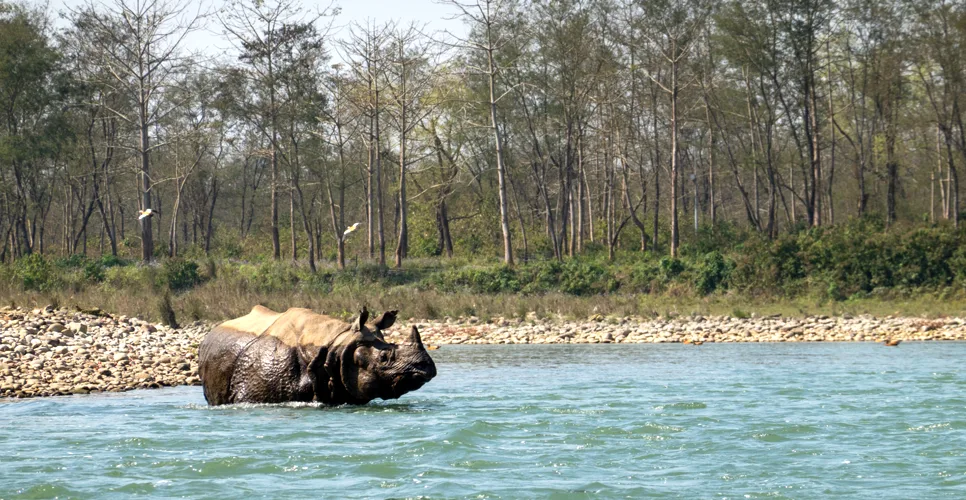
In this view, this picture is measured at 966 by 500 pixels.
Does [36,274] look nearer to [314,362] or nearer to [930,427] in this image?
[314,362]

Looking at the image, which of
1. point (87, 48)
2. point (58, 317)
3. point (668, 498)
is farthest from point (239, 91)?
point (668, 498)

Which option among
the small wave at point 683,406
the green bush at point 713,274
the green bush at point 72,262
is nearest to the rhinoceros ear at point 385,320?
the small wave at point 683,406

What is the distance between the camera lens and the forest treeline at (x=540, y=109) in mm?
44250

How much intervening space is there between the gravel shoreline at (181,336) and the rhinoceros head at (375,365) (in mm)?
5355

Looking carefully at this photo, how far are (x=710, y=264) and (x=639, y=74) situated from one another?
40.0ft

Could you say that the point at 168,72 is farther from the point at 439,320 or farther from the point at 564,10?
the point at 439,320

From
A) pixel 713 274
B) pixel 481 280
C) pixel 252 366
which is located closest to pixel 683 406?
pixel 252 366

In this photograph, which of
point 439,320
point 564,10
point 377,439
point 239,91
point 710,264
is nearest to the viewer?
point 377,439

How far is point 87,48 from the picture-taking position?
50.9 m

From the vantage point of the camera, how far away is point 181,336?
25.0m

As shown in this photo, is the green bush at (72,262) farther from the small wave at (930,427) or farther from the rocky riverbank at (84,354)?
the small wave at (930,427)

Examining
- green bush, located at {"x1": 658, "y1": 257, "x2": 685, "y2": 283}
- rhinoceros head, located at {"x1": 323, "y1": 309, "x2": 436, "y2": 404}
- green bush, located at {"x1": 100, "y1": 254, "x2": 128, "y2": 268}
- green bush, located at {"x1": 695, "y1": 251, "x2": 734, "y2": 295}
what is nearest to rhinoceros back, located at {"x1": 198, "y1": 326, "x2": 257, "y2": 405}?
rhinoceros head, located at {"x1": 323, "y1": 309, "x2": 436, "y2": 404}

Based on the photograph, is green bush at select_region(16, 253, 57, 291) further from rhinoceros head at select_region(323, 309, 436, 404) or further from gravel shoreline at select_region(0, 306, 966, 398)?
rhinoceros head at select_region(323, 309, 436, 404)

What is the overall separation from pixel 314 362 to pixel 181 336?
1315 centimetres
